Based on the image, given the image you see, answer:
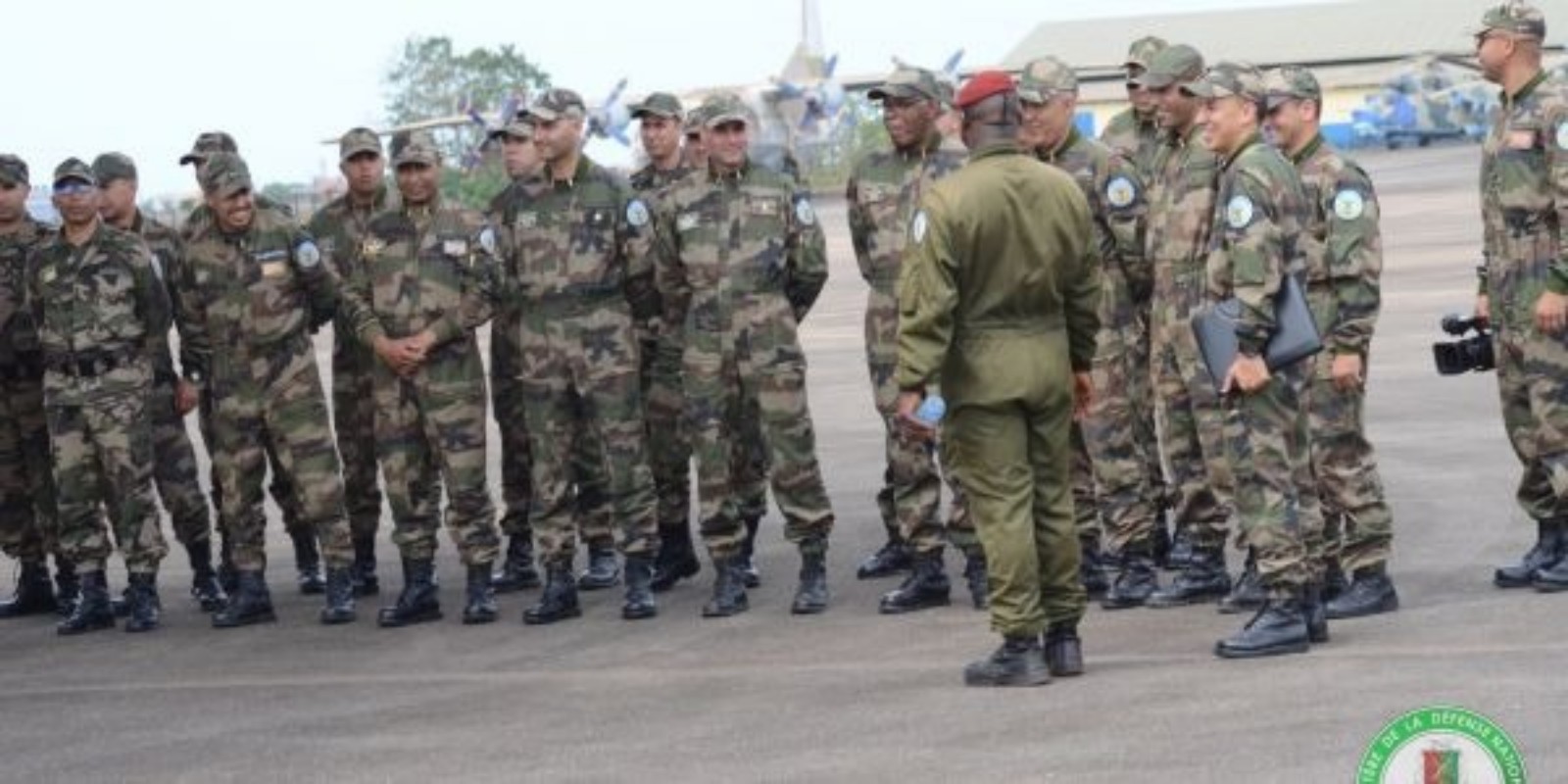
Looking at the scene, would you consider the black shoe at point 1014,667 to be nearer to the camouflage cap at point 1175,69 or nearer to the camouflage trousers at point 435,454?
the camouflage cap at point 1175,69

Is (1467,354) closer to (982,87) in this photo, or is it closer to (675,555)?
(982,87)

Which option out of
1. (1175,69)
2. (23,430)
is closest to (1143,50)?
(1175,69)

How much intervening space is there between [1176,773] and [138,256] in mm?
5694

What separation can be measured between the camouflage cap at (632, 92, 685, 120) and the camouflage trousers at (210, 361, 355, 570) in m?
1.71

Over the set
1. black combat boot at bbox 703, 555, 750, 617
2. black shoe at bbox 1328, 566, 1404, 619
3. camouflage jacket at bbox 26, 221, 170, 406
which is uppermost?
camouflage jacket at bbox 26, 221, 170, 406

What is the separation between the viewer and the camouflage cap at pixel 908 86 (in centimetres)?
964

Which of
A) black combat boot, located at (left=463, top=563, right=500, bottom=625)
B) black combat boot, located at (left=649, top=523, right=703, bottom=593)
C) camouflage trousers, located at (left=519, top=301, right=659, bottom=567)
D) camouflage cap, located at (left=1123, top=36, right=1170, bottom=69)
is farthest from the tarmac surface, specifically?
camouflage cap, located at (left=1123, top=36, right=1170, bottom=69)

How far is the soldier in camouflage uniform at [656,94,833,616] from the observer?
10141 mm

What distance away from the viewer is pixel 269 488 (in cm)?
1166

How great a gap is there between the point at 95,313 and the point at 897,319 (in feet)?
10.7

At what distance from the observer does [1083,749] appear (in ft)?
23.2

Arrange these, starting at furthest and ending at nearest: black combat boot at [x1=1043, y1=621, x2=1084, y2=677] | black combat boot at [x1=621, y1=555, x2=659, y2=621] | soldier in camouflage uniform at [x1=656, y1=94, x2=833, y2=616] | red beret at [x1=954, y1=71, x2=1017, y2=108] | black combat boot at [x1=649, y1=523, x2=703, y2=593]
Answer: black combat boot at [x1=649, y1=523, x2=703, y2=593] → black combat boot at [x1=621, y1=555, x2=659, y2=621] → soldier in camouflage uniform at [x1=656, y1=94, x2=833, y2=616] → black combat boot at [x1=1043, y1=621, x2=1084, y2=677] → red beret at [x1=954, y1=71, x2=1017, y2=108]

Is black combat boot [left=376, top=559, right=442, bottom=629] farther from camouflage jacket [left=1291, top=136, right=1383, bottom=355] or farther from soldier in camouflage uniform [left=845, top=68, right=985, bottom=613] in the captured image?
camouflage jacket [left=1291, top=136, right=1383, bottom=355]

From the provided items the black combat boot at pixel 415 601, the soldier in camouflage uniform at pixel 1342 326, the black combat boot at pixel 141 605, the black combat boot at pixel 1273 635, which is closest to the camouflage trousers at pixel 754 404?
the black combat boot at pixel 415 601
